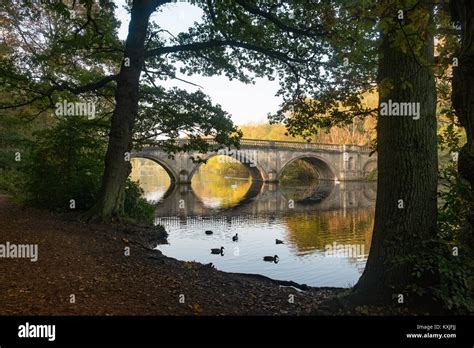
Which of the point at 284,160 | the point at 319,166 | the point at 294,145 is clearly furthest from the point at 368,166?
the point at 284,160

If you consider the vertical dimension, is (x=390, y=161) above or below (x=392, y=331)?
above

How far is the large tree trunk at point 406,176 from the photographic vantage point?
4.79 meters

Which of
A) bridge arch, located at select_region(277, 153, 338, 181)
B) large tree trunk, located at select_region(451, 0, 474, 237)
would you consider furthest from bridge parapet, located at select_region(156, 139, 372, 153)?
large tree trunk, located at select_region(451, 0, 474, 237)

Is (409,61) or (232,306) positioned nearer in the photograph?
(409,61)

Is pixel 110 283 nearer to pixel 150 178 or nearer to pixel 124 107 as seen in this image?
pixel 124 107

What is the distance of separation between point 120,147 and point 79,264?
4.28 meters

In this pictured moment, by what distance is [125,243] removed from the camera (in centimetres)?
865

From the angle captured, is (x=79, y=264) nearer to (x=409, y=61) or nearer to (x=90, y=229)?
(x=90, y=229)

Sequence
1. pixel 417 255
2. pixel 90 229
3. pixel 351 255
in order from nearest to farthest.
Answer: pixel 417 255 < pixel 90 229 < pixel 351 255

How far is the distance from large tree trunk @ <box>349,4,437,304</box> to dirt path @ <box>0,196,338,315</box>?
1.45 m

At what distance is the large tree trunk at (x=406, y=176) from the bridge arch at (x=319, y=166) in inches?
1793

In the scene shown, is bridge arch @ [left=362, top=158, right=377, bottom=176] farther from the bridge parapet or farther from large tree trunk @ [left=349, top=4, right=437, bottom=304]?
large tree trunk @ [left=349, top=4, right=437, bottom=304]

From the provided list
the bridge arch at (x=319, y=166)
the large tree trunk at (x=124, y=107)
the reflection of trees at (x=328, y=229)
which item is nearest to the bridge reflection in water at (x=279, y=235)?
the reflection of trees at (x=328, y=229)

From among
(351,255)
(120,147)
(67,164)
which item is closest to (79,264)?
(120,147)
